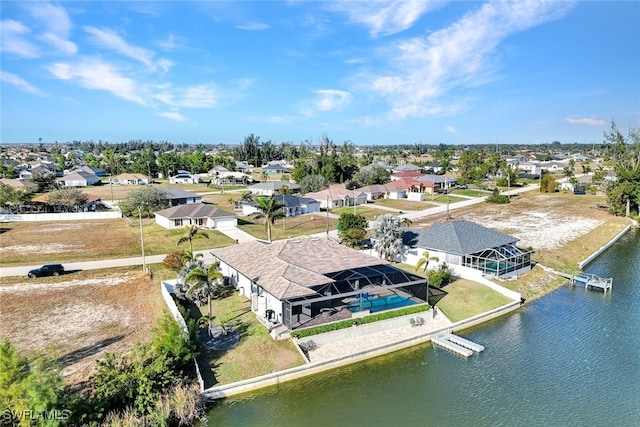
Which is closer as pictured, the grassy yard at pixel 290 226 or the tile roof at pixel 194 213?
the grassy yard at pixel 290 226

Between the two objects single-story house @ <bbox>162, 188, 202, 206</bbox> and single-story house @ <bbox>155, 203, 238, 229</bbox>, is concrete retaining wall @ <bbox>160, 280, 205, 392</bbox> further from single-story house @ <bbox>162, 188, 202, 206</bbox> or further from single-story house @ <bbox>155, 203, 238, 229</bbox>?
single-story house @ <bbox>162, 188, 202, 206</bbox>

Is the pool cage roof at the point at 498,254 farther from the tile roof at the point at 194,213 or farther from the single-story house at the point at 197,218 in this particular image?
the tile roof at the point at 194,213

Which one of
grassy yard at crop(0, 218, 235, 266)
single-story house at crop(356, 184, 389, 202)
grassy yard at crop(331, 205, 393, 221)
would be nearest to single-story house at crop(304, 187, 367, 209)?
grassy yard at crop(331, 205, 393, 221)

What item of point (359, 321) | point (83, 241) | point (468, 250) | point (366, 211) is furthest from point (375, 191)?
point (359, 321)

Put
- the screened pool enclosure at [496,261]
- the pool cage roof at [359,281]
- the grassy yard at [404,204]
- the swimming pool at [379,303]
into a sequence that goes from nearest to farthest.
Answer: the pool cage roof at [359,281]
the swimming pool at [379,303]
the screened pool enclosure at [496,261]
the grassy yard at [404,204]

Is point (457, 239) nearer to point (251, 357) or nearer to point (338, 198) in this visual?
point (251, 357)

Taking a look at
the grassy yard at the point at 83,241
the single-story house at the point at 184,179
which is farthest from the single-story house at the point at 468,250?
the single-story house at the point at 184,179
